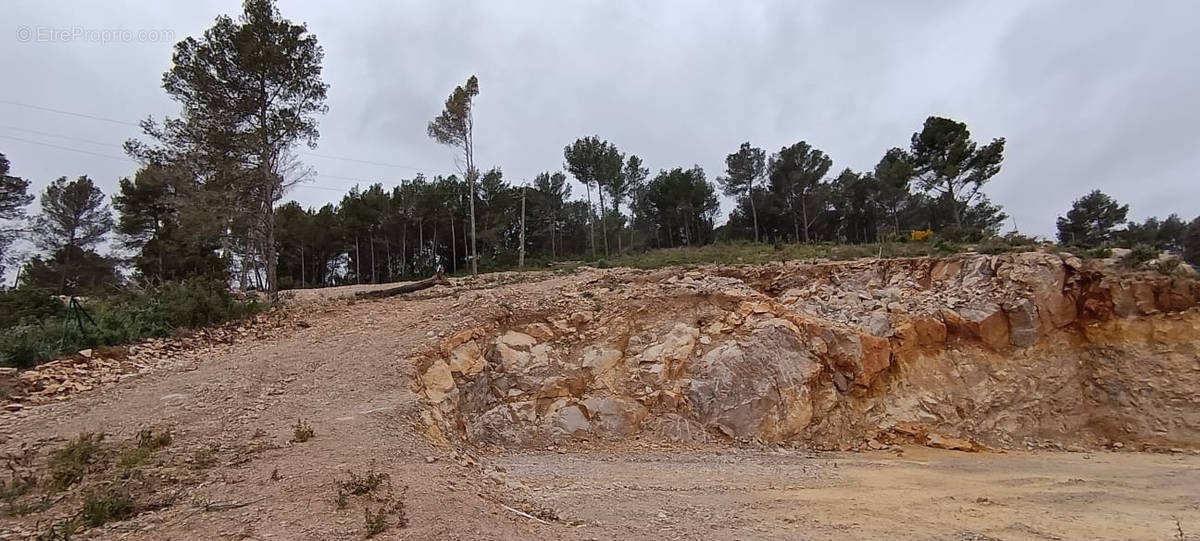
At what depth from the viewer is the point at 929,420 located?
11.7m

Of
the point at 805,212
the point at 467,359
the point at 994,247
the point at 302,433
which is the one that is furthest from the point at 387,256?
the point at 994,247

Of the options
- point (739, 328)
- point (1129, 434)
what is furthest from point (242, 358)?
point (1129, 434)

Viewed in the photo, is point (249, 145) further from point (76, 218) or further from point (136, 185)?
point (76, 218)

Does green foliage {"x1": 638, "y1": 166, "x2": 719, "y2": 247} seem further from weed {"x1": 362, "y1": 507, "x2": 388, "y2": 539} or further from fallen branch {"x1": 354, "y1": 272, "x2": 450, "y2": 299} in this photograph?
weed {"x1": 362, "y1": 507, "x2": 388, "y2": 539}

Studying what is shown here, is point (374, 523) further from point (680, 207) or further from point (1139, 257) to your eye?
point (680, 207)

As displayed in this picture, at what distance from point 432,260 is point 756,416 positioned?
33.0 m

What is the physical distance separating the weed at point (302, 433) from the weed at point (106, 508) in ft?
7.54

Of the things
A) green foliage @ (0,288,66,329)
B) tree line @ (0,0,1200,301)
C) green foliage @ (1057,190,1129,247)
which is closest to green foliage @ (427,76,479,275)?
tree line @ (0,0,1200,301)

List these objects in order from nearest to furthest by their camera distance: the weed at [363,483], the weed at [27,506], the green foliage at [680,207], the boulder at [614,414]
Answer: the weed at [27,506]
the weed at [363,483]
the boulder at [614,414]
the green foliage at [680,207]

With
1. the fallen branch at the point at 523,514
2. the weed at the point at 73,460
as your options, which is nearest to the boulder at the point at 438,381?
the fallen branch at the point at 523,514

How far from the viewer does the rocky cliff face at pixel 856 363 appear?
1123 centimetres

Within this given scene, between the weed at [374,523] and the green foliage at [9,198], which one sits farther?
the green foliage at [9,198]

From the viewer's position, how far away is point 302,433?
7.45 meters

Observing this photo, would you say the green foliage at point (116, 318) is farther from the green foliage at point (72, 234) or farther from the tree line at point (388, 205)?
the green foliage at point (72, 234)
